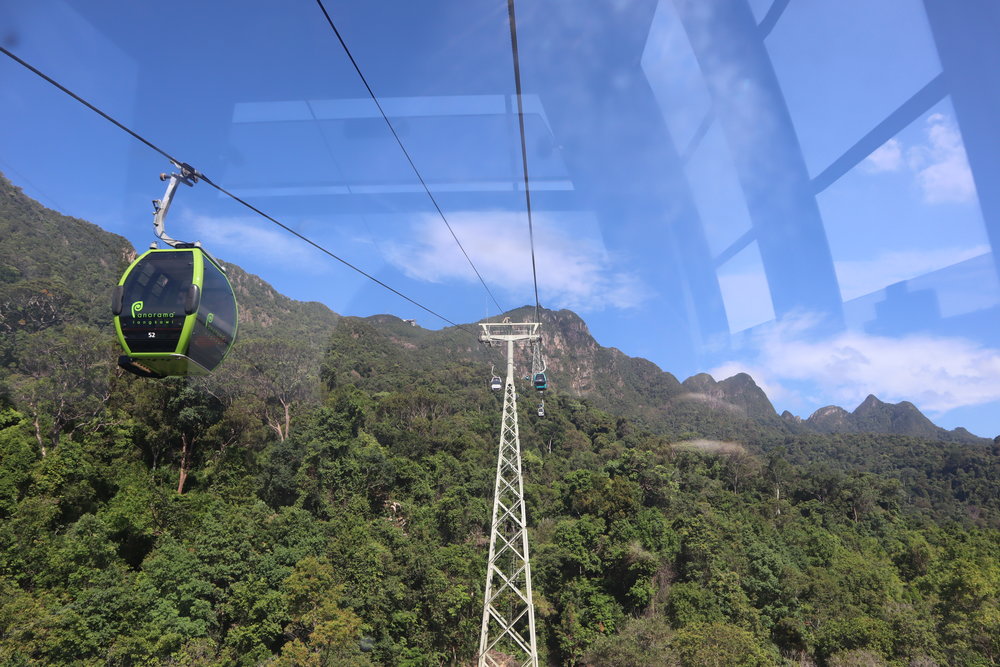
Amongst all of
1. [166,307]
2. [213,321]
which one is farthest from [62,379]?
[166,307]

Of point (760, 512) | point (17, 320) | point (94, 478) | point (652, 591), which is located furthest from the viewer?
point (760, 512)

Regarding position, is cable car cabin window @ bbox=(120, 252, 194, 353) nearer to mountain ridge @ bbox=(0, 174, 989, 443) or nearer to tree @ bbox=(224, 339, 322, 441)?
mountain ridge @ bbox=(0, 174, 989, 443)

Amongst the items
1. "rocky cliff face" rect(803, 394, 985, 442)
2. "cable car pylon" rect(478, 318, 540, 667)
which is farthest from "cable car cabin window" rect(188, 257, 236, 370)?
"rocky cliff face" rect(803, 394, 985, 442)

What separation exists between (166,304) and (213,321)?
0.50m

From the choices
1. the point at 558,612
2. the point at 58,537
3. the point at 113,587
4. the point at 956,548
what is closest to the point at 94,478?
the point at 58,537

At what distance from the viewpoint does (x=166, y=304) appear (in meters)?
5.42

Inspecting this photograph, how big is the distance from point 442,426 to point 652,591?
19.9 metres

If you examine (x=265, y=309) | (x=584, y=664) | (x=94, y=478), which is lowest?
(x=584, y=664)

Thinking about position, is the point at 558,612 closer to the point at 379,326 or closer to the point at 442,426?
the point at 442,426

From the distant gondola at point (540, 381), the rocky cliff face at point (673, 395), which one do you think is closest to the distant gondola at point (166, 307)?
the distant gondola at point (540, 381)

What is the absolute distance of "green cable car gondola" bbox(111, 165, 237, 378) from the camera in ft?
17.6

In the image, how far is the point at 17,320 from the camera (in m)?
28.2

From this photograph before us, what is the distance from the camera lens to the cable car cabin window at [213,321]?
5.57 metres

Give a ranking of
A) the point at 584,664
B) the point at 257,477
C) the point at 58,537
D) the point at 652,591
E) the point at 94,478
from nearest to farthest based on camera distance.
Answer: the point at 58,537 → the point at 94,478 → the point at 584,664 → the point at 652,591 → the point at 257,477
